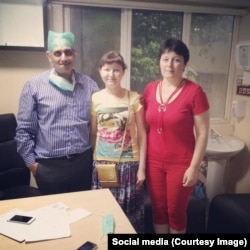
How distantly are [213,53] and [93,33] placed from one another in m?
1.21

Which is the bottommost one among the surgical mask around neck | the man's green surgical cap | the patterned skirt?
the patterned skirt

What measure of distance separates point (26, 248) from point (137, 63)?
195 centimetres

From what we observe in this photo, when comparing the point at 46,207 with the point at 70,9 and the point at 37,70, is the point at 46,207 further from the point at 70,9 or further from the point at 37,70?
the point at 70,9

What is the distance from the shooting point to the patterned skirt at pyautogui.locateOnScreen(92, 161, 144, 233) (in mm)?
1733

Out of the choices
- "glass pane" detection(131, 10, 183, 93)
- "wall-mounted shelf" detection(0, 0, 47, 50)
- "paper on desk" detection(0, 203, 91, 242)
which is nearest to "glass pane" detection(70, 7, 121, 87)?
"glass pane" detection(131, 10, 183, 93)

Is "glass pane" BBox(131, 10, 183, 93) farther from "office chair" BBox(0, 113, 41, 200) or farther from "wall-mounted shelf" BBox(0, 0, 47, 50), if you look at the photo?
"office chair" BBox(0, 113, 41, 200)

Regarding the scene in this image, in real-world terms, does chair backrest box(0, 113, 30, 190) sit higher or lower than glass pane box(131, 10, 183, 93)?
lower

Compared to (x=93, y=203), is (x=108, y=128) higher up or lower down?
higher up

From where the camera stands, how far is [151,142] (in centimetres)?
173

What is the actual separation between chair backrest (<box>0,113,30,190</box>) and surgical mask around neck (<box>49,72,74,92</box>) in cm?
65

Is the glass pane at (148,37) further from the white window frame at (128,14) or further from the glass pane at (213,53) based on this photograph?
the glass pane at (213,53)

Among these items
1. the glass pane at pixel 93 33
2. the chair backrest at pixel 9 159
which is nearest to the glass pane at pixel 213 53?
the glass pane at pixel 93 33

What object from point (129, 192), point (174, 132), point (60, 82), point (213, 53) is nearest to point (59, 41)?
point (60, 82)

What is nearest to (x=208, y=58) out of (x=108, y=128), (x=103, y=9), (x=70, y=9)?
(x=103, y=9)
